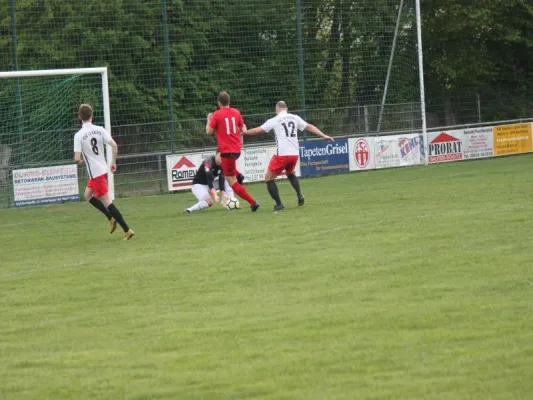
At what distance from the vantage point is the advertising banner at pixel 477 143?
3319cm

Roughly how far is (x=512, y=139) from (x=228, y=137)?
18.1 m

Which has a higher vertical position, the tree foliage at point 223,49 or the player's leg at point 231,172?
the tree foliage at point 223,49

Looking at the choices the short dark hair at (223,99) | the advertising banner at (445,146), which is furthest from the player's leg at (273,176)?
the advertising banner at (445,146)

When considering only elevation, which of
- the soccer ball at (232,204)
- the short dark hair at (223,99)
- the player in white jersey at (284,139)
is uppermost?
Result: the short dark hair at (223,99)

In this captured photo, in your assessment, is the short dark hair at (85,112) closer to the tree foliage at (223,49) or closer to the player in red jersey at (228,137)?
the player in red jersey at (228,137)

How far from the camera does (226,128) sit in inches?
738

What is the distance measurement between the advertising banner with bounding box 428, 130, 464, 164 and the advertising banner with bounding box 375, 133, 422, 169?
0.81m

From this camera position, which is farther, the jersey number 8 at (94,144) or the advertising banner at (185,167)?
the advertising banner at (185,167)

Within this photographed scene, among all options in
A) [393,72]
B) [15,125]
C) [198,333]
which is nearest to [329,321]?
[198,333]

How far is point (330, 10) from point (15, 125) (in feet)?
38.3

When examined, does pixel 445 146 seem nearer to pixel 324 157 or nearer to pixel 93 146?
pixel 324 157

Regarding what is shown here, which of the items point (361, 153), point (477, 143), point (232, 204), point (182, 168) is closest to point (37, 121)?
point (182, 168)

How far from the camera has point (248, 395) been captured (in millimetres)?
6570

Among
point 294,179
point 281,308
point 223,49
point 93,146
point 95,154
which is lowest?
point 281,308
